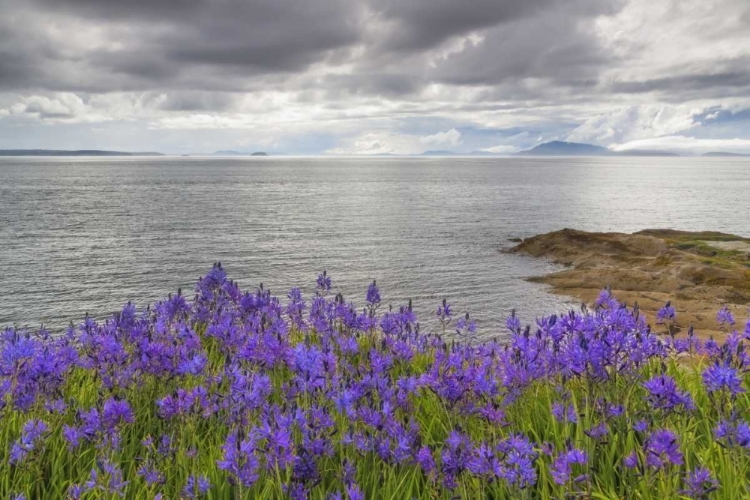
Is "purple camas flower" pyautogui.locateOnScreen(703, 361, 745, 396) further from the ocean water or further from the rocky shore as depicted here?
the ocean water

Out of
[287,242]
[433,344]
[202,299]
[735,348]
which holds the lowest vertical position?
[287,242]

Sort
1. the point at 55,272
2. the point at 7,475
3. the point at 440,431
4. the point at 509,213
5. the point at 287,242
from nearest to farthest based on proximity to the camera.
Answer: the point at 7,475, the point at 440,431, the point at 55,272, the point at 287,242, the point at 509,213

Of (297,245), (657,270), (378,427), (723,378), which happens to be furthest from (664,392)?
(297,245)

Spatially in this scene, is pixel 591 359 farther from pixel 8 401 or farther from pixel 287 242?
pixel 287 242

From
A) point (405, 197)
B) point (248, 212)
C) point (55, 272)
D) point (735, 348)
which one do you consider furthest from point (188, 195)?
point (735, 348)

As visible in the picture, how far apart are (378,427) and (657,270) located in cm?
3926

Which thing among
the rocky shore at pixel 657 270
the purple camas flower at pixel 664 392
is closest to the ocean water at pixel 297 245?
the rocky shore at pixel 657 270

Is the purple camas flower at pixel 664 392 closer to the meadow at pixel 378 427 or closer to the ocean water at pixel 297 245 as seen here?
the meadow at pixel 378 427

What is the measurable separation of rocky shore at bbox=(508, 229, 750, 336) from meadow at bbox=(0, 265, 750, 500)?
66.4 feet

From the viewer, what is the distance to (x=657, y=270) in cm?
3878

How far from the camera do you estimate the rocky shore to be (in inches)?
1196

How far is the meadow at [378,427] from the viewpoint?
4.20 meters

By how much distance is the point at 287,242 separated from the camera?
5438 centimetres

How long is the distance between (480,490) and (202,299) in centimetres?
796
